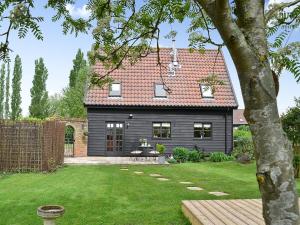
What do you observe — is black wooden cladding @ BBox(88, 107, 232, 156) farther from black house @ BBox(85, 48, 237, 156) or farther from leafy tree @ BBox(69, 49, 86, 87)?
leafy tree @ BBox(69, 49, 86, 87)

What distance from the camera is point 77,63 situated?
5184 centimetres

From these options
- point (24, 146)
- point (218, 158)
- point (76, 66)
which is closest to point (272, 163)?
point (24, 146)

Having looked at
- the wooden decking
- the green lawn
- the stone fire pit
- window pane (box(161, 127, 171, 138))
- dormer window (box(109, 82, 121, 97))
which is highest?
dormer window (box(109, 82, 121, 97))

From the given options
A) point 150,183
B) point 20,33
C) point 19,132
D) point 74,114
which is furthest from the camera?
point 74,114

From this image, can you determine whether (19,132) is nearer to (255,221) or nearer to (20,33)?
(255,221)

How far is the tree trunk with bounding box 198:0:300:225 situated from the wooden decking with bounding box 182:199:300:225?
3.81 m

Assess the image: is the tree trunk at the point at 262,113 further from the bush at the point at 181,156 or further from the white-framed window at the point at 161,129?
the white-framed window at the point at 161,129

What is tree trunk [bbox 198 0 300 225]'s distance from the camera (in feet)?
6.81

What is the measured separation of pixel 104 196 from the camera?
33.6 ft

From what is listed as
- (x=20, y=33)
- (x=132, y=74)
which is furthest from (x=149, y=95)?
(x=20, y=33)

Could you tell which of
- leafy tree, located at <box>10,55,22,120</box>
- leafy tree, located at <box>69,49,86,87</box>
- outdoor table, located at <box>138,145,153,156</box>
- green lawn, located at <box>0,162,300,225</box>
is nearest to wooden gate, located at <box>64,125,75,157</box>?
outdoor table, located at <box>138,145,153,156</box>

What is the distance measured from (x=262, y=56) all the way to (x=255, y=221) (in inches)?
167

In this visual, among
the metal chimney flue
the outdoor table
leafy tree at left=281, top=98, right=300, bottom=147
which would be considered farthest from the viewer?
the metal chimney flue

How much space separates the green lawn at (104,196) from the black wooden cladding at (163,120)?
432 inches
